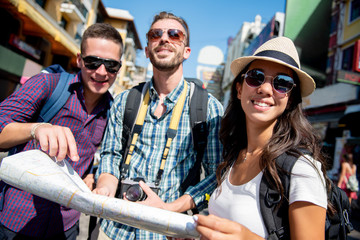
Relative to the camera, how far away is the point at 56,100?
1.89 m

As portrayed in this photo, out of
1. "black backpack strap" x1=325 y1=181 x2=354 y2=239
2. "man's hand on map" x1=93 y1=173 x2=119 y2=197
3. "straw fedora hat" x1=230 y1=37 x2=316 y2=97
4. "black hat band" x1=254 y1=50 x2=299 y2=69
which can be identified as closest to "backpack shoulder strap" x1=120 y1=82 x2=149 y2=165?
"man's hand on map" x1=93 y1=173 x2=119 y2=197

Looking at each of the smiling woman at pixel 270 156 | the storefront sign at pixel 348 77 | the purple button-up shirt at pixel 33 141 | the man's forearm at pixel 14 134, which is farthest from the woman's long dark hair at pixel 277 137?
the storefront sign at pixel 348 77

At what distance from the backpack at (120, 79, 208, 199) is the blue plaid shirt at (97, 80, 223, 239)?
0.04m

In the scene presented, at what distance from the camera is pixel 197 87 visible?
2232 mm

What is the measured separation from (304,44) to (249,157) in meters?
14.3

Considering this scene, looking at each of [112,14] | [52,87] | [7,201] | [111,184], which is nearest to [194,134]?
[111,184]

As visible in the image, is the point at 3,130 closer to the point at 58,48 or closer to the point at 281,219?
the point at 281,219

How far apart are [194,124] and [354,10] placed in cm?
1521

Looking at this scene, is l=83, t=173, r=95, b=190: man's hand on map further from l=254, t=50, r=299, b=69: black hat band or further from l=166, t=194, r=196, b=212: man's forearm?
l=254, t=50, r=299, b=69: black hat band

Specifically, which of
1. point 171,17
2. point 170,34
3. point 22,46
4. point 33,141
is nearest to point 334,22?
point 171,17

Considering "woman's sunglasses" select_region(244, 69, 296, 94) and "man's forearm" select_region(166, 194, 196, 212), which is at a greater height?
"woman's sunglasses" select_region(244, 69, 296, 94)

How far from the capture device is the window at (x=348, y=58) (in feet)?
41.0

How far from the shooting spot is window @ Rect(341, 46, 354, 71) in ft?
41.0

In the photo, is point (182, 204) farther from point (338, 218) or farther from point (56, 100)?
point (56, 100)
